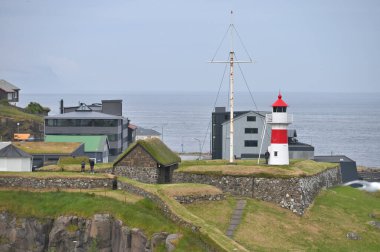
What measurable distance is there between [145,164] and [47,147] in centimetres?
2424

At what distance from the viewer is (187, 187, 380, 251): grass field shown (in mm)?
43781

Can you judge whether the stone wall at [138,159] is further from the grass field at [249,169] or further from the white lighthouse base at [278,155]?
the white lighthouse base at [278,155]

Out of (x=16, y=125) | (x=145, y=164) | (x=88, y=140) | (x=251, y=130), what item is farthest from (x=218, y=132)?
(x=145, y=164)

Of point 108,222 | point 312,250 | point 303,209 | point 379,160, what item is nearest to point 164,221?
point 108,222

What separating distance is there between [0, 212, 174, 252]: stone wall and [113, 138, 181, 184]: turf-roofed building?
35.5ft

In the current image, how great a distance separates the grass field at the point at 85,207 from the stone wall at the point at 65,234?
18.0 inches

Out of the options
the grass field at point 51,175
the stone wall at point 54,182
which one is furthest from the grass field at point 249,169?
the stone wall at point 54,182

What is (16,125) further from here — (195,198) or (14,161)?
(195,198)

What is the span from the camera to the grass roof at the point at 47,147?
75688 millimetres

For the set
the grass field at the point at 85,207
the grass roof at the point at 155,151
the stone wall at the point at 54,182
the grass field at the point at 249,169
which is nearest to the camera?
the grass field at the point at 85,207

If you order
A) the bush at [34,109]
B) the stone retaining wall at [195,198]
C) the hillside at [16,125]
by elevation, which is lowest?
the stone retaining wall at [195,198]

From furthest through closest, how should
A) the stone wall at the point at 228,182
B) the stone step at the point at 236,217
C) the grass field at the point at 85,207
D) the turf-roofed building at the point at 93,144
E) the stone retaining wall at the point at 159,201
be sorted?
1. the turf-roofed building at the point at 93,144
2. the stone wall at the point at 228,182
3. the stone step at the point at 236,217
4. the grass field at the point at 85,207
5. the stone retaining wall at the point at 159,201

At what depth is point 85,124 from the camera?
10150cm

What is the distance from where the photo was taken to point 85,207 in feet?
155
